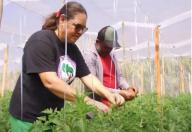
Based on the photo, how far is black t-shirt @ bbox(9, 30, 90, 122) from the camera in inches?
82.0

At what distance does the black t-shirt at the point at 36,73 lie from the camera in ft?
6.83

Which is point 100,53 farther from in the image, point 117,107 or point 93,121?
point 93,121

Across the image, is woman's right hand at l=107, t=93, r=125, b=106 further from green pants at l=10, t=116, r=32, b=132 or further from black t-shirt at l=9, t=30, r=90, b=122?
green pants at l=10, t=116, r=32, b=132

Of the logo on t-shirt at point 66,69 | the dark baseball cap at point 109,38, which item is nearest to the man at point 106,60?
the dark baseball cap at point 109,38

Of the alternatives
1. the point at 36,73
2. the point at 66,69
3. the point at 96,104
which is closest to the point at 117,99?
the point at 96,104

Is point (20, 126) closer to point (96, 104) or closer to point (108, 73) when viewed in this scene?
point (96, 104)

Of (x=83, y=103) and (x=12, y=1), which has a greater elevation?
(x=12, y=1)

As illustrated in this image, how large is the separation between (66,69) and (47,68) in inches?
6.5

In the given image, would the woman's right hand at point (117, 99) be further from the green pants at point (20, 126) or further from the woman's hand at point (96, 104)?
the green pants at point (20, 126)

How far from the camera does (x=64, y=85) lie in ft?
6.59

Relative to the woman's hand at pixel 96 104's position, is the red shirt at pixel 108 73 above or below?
above

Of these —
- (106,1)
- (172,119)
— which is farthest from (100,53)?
(106,1)

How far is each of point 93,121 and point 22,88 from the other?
1.50 feet

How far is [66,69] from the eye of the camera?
221 centimetres
